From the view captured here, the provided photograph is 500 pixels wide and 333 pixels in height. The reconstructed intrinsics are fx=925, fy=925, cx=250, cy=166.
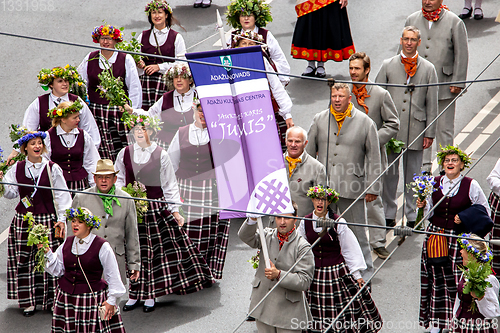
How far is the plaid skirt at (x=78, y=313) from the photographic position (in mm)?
8688

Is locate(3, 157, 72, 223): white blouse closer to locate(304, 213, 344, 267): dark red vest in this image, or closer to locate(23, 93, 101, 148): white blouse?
locate(23, 93, 101, 148): white blouse

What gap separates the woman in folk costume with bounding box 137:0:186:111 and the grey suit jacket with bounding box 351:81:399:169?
2919 millimetres

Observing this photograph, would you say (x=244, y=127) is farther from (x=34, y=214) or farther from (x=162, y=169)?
(x=34, y=214)

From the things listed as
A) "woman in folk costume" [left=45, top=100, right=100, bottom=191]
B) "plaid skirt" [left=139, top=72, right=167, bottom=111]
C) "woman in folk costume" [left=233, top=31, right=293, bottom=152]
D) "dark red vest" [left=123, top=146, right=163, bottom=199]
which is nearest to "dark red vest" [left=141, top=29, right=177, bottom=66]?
"plaid skirt" [left=139, top=72, right=167, bottom=111]

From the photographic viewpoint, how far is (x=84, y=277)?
8625mm

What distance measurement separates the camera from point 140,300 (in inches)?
388

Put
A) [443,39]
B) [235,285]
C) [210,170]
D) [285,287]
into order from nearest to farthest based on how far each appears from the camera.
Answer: [285,287], [210,170], [235,285], [443,39]

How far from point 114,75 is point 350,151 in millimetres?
3338

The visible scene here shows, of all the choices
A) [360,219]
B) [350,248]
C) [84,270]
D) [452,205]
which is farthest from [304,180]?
[84,270]

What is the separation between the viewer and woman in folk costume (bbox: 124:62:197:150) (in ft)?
31.6

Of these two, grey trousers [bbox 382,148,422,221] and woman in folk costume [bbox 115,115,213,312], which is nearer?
A: woman in folk costume [bbox 115,115,213,312]

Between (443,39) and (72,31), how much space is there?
7.14m

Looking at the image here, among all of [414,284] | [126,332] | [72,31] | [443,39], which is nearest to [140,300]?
[126,332]

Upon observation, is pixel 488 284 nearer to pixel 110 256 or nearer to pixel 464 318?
pixel 464 318
